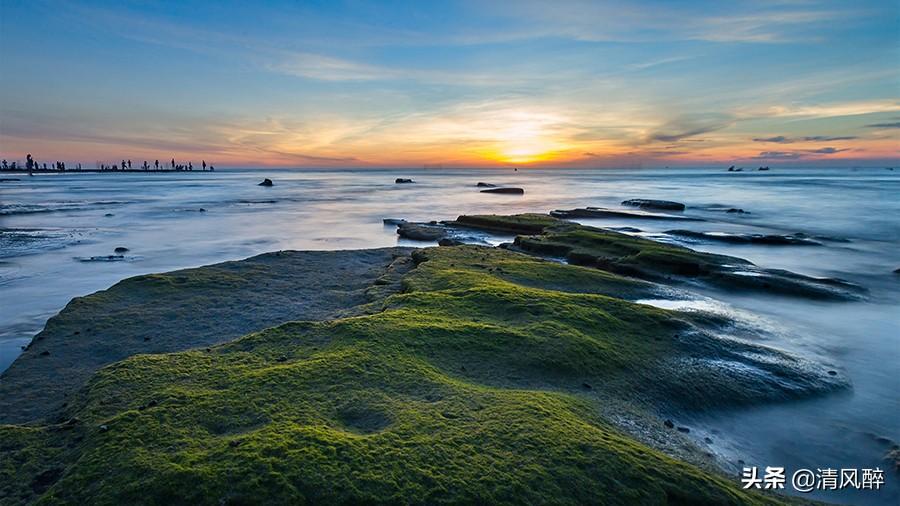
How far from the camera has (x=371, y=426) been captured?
210 inches

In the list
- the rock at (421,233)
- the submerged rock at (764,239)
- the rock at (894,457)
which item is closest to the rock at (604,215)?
the submerged rock at (764,239)

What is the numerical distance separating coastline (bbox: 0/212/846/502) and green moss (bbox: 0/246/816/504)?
0.05m

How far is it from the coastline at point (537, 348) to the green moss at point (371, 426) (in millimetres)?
49

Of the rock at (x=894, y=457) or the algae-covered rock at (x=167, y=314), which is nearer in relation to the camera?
the rock at (x=894, y=457)

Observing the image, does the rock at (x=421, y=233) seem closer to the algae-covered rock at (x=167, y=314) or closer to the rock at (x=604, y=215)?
the algae-covered rock at (x=167, y=314)

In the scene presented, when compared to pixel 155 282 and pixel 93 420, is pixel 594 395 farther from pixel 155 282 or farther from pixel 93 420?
pixel 155 282

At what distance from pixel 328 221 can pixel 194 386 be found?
103ft

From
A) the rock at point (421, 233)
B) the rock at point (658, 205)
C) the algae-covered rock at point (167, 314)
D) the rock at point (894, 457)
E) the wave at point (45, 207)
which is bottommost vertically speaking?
the rock at point (894, 457)

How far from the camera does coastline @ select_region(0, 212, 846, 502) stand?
6176 millimetres

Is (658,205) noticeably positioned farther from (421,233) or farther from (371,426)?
(371,426)

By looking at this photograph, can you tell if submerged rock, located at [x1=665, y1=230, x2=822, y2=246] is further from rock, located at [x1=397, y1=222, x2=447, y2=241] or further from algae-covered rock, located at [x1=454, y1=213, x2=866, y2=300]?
rock, located at [x1=397, y1=222, x2=447, y2=241]

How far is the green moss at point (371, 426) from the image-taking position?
4270 mm

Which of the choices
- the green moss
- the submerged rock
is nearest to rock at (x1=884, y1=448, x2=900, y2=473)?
the green moss

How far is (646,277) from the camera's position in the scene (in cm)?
A: 1598
